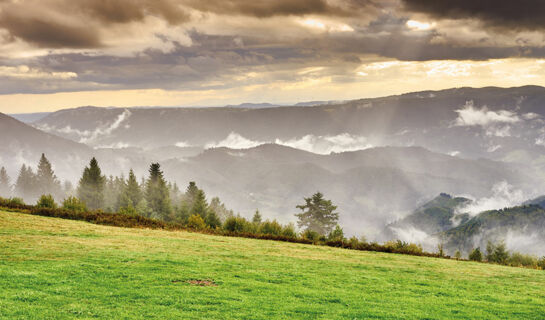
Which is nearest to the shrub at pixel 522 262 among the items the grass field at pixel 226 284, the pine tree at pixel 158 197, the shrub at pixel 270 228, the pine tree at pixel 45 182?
the grass field at pixel 226 284

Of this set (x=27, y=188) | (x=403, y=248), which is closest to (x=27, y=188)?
(x=27, y=188)

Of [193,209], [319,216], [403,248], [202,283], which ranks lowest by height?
[202,283]

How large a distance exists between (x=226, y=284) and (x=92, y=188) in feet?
333

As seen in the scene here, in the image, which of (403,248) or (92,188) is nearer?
(403,248)

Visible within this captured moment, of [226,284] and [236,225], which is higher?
[236,225]

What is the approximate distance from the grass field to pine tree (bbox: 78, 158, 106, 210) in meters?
83.4

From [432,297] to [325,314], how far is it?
6134mm

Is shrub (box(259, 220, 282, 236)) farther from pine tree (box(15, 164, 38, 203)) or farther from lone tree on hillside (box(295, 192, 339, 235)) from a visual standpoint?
pine tree (box(15, 164, 38, 203))

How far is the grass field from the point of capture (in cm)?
1307

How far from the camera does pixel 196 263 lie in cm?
2052

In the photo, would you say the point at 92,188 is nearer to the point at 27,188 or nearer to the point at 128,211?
the point at 128,211

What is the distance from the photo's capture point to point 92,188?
106 metres

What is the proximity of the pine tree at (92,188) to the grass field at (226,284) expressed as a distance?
83.4 meters

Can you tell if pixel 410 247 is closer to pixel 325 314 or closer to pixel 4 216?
pixel 325 314
